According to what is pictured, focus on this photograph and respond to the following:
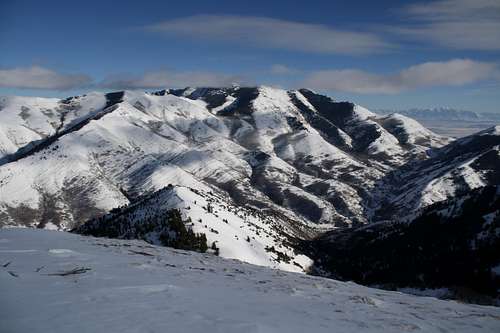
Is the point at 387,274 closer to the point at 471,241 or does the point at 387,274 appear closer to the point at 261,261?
the point at 471,241

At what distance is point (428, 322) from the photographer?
32.5m

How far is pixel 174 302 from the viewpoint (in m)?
28.8

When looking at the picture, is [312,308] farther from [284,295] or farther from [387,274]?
[387,274]

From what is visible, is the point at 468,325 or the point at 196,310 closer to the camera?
the point at 196,310

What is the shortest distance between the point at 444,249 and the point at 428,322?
16986 cm

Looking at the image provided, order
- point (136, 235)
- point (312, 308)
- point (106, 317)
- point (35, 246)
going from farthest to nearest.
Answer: point (136, 235)
point (35, 246)
point (312, 308)
point (106, 317)

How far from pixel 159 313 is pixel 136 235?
16093 centimetres

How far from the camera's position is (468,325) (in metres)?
32.8

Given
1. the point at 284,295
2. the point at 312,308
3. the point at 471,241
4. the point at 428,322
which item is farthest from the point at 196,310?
the point at 471,241

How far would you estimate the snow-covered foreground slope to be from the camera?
23547mm

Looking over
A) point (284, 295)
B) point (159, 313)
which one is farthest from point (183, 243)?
point (159, 313)

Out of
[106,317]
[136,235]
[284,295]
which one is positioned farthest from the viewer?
[136,235]

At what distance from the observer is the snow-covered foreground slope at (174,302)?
927 inches

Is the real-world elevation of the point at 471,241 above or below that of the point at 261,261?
above
